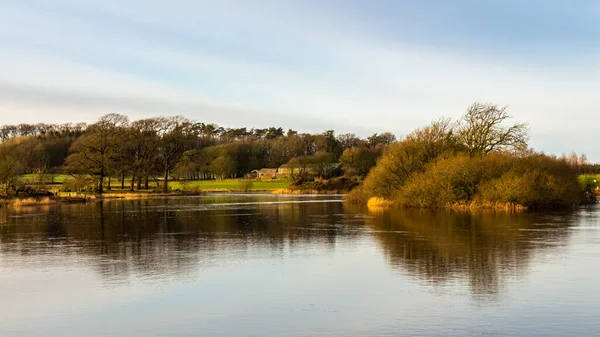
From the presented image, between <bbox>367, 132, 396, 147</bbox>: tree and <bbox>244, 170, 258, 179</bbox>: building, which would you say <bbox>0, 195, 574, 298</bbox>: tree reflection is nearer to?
<bbox>244, 170, 258, 179</bbox>: building

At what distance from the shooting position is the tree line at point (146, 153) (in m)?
68.3

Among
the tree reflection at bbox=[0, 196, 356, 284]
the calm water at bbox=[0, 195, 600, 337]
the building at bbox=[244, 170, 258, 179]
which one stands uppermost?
the building at bbox=[244, 170, 258, 179]

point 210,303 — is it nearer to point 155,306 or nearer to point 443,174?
point 155,306

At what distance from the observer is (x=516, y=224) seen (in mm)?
28047

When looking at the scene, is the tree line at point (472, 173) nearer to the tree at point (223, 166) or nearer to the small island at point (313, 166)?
the small island at point (313, 166)

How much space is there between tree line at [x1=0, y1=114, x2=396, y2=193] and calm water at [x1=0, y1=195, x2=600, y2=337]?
1275 inches

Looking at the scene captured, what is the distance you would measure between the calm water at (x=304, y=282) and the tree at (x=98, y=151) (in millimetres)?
42417

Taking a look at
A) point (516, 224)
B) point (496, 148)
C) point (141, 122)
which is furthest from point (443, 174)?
point (141, 122)

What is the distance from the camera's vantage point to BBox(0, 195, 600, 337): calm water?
10.2 metres

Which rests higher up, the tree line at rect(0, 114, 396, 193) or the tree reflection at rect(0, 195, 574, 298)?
the tree line at rect(0, 114, 396, 193)

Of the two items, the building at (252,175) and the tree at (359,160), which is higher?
the tree at (359,160)

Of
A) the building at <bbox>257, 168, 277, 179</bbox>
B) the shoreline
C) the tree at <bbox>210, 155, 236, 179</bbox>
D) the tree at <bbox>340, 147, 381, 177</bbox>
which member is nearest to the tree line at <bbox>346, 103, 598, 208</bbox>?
the shoreline

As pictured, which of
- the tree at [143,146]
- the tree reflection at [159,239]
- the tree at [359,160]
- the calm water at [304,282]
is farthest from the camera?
the tree at [359,160]

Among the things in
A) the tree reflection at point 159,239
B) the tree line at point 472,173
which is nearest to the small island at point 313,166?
the tree line at point 472,173
